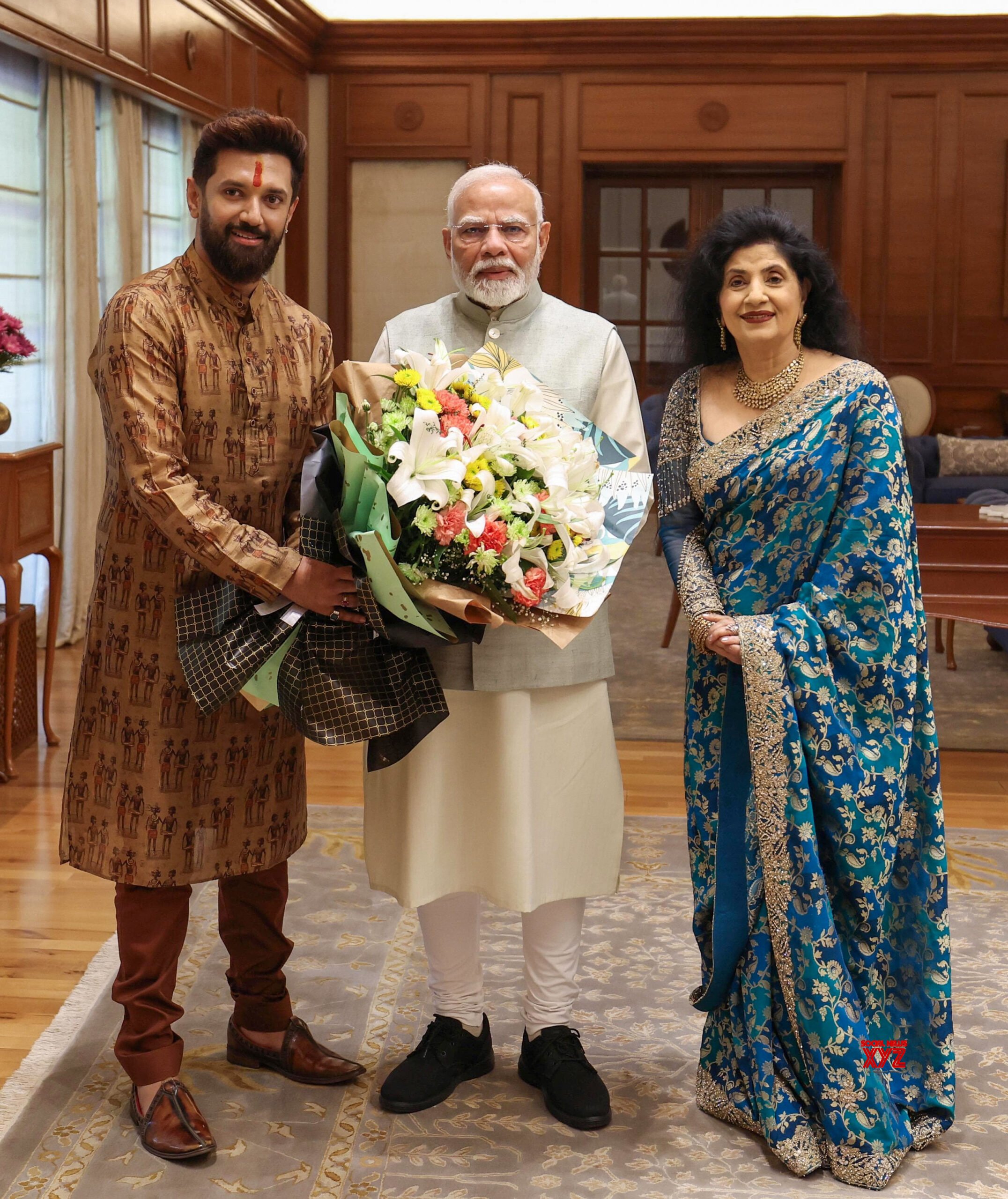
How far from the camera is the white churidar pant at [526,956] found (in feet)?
8.08

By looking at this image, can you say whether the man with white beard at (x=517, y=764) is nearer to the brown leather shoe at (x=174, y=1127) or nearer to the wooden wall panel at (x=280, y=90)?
the brown leather shoe at (x=174, y=1127)

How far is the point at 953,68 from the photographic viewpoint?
30.7ft

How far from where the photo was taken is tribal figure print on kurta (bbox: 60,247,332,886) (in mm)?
2100

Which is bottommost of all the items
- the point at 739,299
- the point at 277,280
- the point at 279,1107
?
the point at 279,1107

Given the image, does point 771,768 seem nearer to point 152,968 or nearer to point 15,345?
point 152,968

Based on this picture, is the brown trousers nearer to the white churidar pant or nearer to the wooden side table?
the white churidar pant

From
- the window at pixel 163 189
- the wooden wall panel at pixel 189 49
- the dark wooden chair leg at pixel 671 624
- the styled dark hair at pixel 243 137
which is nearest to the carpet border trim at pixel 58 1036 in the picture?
the styled dark hair at pixel 243 137

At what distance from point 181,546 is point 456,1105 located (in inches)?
45.6

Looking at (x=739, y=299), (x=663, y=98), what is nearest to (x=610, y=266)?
(x=663, y=98)

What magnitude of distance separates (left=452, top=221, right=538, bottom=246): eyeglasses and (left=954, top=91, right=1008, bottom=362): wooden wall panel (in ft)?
26.5

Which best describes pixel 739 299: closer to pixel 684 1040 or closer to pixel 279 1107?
pixel 684 1040

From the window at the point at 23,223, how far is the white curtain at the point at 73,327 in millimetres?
47

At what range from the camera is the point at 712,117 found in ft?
31.1

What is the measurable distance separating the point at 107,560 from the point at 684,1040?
4.90ft
